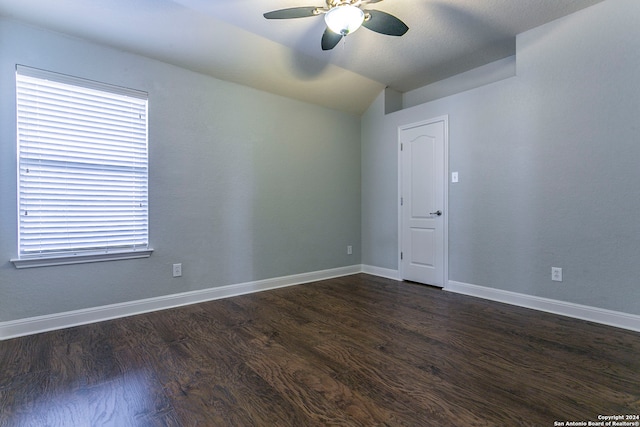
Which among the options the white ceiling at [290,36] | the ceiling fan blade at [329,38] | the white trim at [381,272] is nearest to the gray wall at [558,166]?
the white ceiling at [290,36]

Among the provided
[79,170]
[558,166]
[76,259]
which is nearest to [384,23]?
[558,166]

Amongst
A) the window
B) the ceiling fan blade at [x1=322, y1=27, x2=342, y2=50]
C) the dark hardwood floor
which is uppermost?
the ceiling fan blade at [x1=322, y1=27, x2=342, y2=50]

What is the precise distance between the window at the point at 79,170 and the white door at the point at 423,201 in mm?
3147

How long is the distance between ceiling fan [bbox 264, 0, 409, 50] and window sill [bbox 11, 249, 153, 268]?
238 cm

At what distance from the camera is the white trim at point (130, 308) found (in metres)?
2.42

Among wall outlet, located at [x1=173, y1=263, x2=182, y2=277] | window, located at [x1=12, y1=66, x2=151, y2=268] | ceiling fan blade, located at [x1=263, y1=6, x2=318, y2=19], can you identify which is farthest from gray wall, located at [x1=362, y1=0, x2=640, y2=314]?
window, located at [x1=12, y1=66, x2=151, y2=268]

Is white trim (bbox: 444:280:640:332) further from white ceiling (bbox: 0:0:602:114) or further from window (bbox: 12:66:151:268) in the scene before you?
window (bbox: 12:66:151:268)

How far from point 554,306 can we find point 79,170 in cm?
450

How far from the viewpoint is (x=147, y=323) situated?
2.67 m

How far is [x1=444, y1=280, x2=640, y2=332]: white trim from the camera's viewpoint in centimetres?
251

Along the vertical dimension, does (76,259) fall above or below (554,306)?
above

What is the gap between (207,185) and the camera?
11.0ft

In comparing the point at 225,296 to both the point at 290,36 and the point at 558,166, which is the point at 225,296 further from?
the point at 558,166

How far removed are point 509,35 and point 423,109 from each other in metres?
1.15
